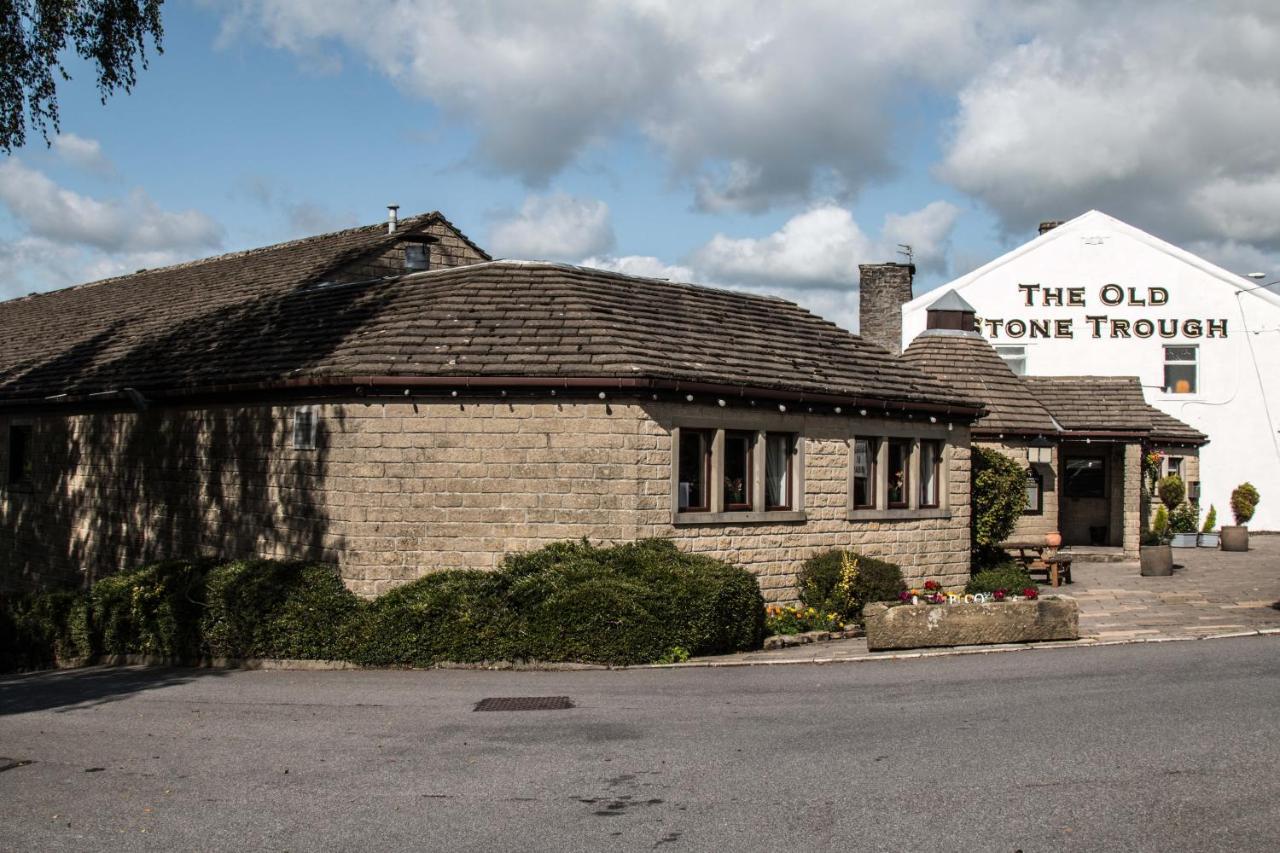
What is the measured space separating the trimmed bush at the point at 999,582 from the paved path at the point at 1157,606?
93 centimetres

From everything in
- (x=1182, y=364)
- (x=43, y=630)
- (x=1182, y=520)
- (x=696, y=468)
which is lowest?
(x=43, y=630)

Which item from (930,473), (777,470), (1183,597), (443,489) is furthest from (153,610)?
(1183,597)

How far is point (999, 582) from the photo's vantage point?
19797 mm

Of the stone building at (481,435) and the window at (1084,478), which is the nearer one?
the stone building at (481,435)

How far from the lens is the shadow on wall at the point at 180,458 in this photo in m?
17.2

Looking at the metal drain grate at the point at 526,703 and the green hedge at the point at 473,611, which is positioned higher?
the green hedge at the point at 473,611

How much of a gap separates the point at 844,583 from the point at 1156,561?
930 cm

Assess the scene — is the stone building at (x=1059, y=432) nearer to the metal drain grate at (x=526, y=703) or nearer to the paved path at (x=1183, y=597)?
the paved path at (x=1183, y=597)

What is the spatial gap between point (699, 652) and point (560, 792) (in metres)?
6.88

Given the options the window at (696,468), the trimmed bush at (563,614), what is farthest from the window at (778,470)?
the trimmed bush at (563,614)

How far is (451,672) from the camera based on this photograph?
14.0m

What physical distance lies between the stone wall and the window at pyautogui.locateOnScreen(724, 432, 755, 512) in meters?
0.43

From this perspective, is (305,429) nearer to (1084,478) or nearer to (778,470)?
(778,470)

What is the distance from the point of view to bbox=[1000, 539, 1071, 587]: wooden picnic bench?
22.4 m
